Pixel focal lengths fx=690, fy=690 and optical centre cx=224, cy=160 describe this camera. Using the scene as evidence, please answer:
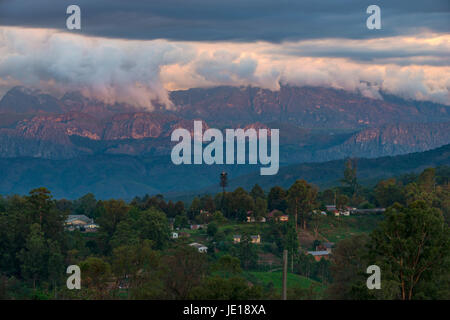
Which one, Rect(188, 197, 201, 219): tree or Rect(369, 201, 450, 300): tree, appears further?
Rect(188, 197, 201, 219): tree

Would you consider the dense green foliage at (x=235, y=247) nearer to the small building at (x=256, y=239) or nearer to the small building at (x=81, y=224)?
the small building at (x=256, y=239)

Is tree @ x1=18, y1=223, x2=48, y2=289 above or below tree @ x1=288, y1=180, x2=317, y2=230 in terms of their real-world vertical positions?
below

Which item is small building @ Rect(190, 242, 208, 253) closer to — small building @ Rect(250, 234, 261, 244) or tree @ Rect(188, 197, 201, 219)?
small building @ Rect(250, 234, 261, 244)

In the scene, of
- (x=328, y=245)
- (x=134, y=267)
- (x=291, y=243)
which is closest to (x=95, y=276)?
(x=134, y=267)

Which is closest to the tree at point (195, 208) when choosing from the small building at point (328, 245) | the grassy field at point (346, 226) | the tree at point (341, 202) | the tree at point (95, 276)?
the grassy field at point (346, 226)

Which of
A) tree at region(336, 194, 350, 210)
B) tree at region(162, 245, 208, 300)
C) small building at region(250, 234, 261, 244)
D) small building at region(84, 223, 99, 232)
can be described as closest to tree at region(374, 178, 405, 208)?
tree at region(336, 194, 350, 210)

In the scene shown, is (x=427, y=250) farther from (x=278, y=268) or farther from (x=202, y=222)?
(x=202, y=222)

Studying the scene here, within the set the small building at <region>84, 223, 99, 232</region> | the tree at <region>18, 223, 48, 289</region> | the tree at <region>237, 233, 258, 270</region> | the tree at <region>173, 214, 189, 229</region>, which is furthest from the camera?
the small building at <region>84, 223, 99, 232</region>
